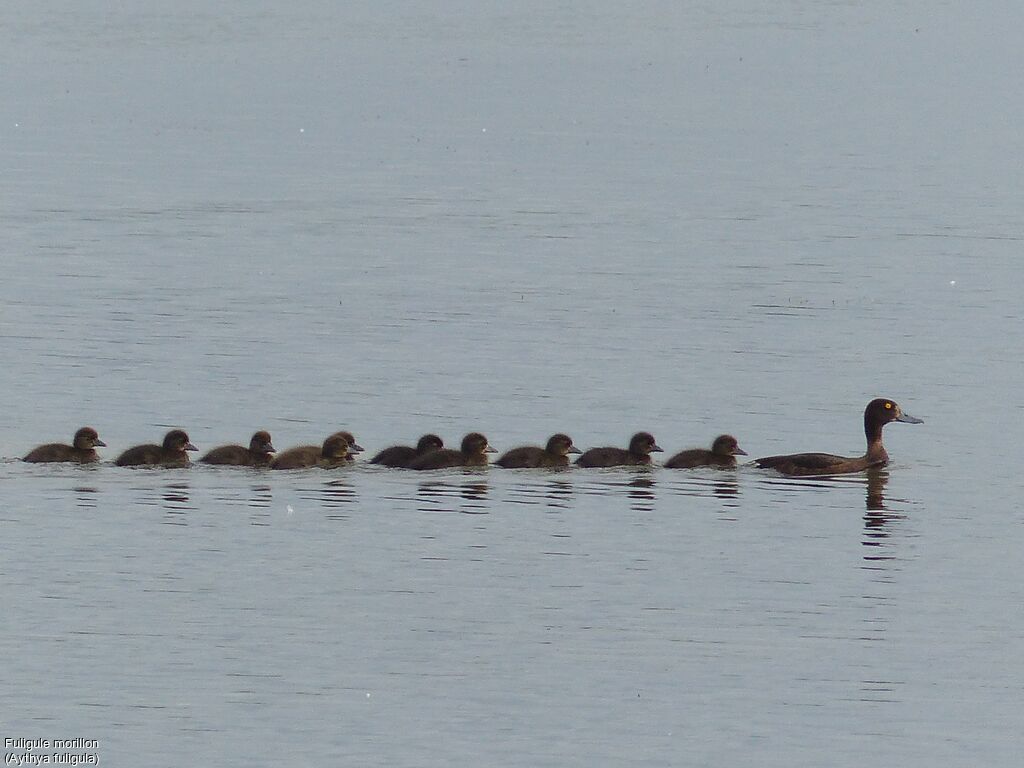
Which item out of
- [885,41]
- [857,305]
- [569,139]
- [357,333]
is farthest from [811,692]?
[885,41]

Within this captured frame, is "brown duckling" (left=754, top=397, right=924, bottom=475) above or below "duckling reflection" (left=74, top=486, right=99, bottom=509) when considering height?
above

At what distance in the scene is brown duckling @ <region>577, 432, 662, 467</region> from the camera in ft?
61.9

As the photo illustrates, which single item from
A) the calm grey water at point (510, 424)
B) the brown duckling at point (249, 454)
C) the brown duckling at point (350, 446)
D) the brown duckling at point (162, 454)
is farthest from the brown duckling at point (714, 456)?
the brown duckling at point (162, 454)

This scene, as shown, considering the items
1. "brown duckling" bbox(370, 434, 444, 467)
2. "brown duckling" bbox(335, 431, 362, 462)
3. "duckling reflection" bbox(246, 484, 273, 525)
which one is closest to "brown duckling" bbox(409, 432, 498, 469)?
"brown duckling" bbox(370, 434, 444, 467)

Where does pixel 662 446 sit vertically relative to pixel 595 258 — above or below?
below

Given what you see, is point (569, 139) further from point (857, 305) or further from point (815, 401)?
point (815, 401)

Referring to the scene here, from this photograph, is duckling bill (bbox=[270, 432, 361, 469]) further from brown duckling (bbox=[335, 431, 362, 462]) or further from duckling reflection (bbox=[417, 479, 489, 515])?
duckling reflection (bbox=[417, 479, 489, 515])

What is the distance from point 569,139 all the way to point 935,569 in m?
30.8

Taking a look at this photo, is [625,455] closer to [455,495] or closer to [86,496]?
[455,495]

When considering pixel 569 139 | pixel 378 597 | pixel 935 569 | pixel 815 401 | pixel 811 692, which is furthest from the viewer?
pixel 569 139

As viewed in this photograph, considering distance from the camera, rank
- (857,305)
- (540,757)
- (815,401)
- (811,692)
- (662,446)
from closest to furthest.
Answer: (540,757) → (811,692) → (662,446) → (815,401) → (857,305)

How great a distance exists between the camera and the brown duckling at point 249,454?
60.8ft

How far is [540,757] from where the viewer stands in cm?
1195

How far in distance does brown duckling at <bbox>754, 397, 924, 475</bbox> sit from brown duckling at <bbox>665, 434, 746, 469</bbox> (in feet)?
0.93
